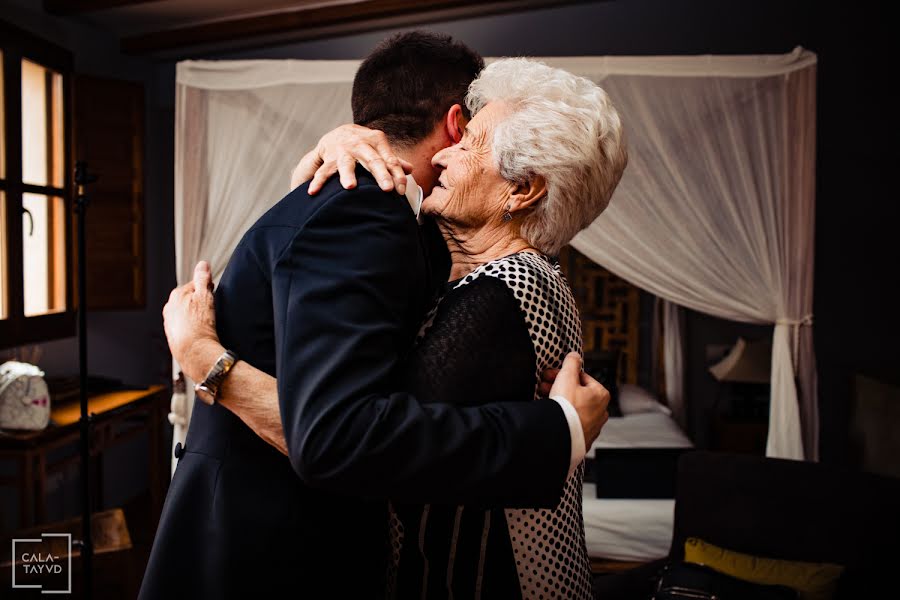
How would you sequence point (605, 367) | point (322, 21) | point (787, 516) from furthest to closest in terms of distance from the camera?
point (605, 367), point (322, 21), point (787, 516)

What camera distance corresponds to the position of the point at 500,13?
512 cm

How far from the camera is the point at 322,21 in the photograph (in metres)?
4.68

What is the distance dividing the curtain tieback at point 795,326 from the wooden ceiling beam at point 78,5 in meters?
3.66

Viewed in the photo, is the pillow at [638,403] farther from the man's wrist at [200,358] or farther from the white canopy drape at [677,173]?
the man's wrist at [200,358]

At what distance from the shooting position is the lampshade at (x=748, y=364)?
4.80 m

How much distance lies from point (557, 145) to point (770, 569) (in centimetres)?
189

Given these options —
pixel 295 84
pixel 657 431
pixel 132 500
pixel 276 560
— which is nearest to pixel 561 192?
pixel 276 560

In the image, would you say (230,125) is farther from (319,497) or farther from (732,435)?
(732,435)

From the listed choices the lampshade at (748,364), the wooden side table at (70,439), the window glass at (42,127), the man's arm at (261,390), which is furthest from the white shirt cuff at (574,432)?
the lampshade at (748,364)

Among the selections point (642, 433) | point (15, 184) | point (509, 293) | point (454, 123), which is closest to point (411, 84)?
point (454, 123)

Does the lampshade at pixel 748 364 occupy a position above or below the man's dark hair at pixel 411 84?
below

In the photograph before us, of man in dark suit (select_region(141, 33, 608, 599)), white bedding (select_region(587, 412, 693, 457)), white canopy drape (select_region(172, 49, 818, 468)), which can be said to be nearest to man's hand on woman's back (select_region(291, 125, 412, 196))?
man in dark suit (select_region(141, 33, 608, 599))

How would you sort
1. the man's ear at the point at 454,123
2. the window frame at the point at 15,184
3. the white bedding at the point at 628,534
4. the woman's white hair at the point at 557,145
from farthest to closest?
the window frame at the point at 15,184, the white bedding at the point at 628,534, the man's ear at the point at 454,123, the woman's white hair at the point at 557,145

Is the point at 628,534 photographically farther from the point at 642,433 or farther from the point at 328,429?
the point at 328,429
